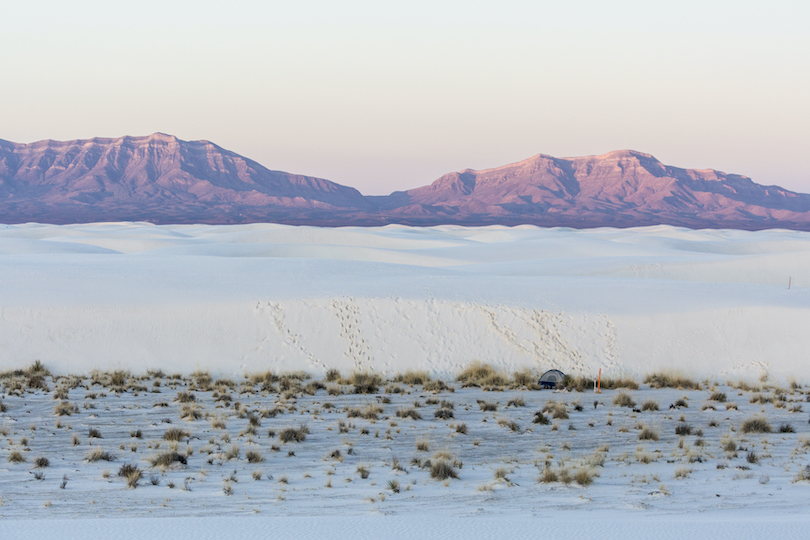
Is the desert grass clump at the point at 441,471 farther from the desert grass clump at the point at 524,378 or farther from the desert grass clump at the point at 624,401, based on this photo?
the desert grass clump at the point at 524,378

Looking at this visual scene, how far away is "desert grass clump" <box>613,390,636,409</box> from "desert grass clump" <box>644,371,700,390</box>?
94.8 inches

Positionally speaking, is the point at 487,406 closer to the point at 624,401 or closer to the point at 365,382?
the point at 624,401

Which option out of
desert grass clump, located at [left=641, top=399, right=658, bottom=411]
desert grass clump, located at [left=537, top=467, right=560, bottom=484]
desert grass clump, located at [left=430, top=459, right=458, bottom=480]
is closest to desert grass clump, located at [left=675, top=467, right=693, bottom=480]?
desert grass clump, located at [left=537, top=467, right=560, bottom=484]

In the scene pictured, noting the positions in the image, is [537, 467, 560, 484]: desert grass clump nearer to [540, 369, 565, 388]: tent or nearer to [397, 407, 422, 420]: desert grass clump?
[397, 407, 422, 420]: desert grass clump

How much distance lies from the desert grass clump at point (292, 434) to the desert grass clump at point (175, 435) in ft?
4.38

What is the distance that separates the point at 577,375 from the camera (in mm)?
16719

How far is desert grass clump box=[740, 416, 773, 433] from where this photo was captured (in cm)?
1127

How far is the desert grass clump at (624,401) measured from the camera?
44.7 ft

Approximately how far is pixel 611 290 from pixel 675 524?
16.4m

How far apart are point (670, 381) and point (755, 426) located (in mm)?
4976

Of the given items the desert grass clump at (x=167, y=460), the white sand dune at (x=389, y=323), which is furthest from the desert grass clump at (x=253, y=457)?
the white sand dune at (x=389, y=323)

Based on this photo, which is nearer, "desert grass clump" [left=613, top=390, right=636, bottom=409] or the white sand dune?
"desert grass clump" [left=613, top=390, right=636, bottom=409]

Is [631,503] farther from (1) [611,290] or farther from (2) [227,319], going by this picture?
(1) [611,290]

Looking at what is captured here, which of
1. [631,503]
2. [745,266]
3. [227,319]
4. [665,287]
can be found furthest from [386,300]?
[745,266]
